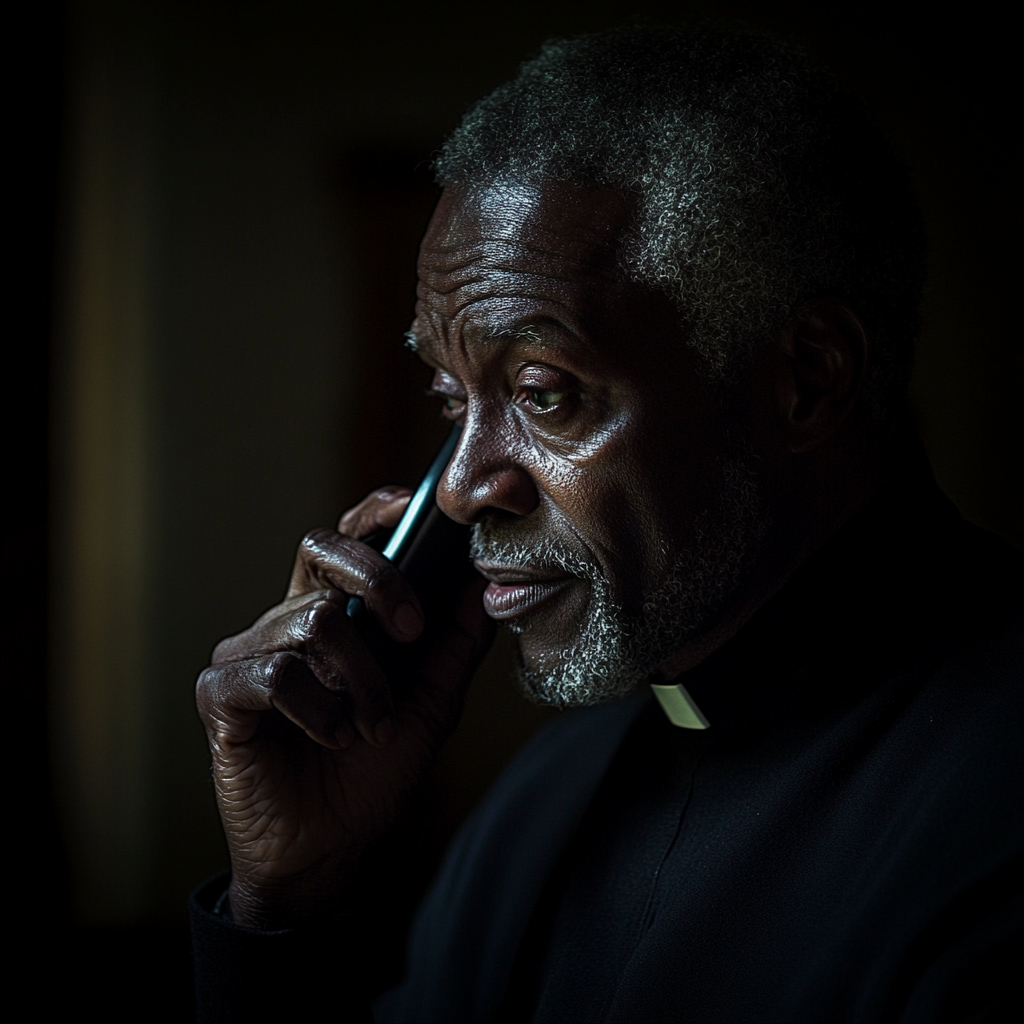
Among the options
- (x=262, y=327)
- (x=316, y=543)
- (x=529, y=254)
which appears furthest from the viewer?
(x=262, y=327)

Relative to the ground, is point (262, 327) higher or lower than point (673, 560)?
lower

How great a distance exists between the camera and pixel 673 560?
1060 millimetres

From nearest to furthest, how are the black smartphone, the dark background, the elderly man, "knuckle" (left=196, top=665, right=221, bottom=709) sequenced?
the elderly man < "knuckle" (left=196, top=665, right=221, bottom=709) < the black smartphone < the dark background

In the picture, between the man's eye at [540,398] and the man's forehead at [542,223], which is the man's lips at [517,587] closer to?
the man's eye at [540,398]

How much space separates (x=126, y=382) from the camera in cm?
294

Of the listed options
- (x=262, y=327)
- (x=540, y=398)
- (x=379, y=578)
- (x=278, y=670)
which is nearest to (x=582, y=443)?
(x=540, y=398)

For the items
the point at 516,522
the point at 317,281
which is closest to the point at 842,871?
the point at 516,522

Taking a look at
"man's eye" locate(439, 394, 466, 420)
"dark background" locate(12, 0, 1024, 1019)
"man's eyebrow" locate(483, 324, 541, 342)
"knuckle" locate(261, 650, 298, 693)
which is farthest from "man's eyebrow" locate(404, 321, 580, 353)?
"dark background" locate(12, 0, 1024, 1019)

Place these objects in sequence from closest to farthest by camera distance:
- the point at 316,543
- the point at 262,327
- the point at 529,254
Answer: the point at 529,254, the point at 316,543, the point at 262,327

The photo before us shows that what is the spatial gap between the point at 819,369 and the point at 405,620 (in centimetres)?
51

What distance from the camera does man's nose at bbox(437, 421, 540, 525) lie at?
3.48 ft

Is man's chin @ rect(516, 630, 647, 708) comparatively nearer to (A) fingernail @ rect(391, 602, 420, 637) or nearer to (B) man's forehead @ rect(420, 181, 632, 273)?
(A) fingernail @ rect(391, 602, 420, 637)

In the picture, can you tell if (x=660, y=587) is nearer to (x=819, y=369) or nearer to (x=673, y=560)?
(x=673, y=560)

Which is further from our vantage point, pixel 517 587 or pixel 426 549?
pixel 426 549
